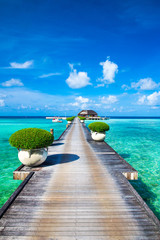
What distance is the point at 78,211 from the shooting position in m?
3.35

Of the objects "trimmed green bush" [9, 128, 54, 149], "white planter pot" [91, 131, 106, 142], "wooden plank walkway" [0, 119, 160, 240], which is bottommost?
"wooden plank walkway" [0, 119, 160, 240]

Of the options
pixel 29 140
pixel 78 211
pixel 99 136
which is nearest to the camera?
pixel 78 211

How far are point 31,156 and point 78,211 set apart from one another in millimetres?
2979

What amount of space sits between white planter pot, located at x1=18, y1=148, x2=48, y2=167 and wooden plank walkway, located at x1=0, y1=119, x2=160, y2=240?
50 cm

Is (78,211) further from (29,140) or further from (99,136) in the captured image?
(99,136)

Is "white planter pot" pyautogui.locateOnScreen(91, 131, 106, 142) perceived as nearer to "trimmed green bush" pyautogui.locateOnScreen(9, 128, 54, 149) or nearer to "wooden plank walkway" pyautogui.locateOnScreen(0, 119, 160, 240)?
"wooden plank walkway" pyautogui.locateOnScreen(0, 119, 160, 240)

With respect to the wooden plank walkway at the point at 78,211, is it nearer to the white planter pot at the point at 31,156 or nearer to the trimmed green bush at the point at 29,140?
the white planter pot at the point at 31,156

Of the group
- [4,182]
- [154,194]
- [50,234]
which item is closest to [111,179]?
[50,234]

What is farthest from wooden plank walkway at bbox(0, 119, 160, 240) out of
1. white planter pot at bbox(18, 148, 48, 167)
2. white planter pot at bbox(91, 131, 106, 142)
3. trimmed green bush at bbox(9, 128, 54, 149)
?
white planter pot at bbox(91, 131, 106, 142)

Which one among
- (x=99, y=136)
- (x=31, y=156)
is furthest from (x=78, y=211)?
(x=99, y=136)

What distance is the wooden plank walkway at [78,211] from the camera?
2.78 m

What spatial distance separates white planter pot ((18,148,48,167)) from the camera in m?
5.44

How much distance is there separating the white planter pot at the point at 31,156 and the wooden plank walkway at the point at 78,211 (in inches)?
19.8

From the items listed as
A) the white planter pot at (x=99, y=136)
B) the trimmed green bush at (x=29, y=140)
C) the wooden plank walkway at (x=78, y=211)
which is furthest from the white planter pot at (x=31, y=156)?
the white planter pot at (x=99, y=136)
